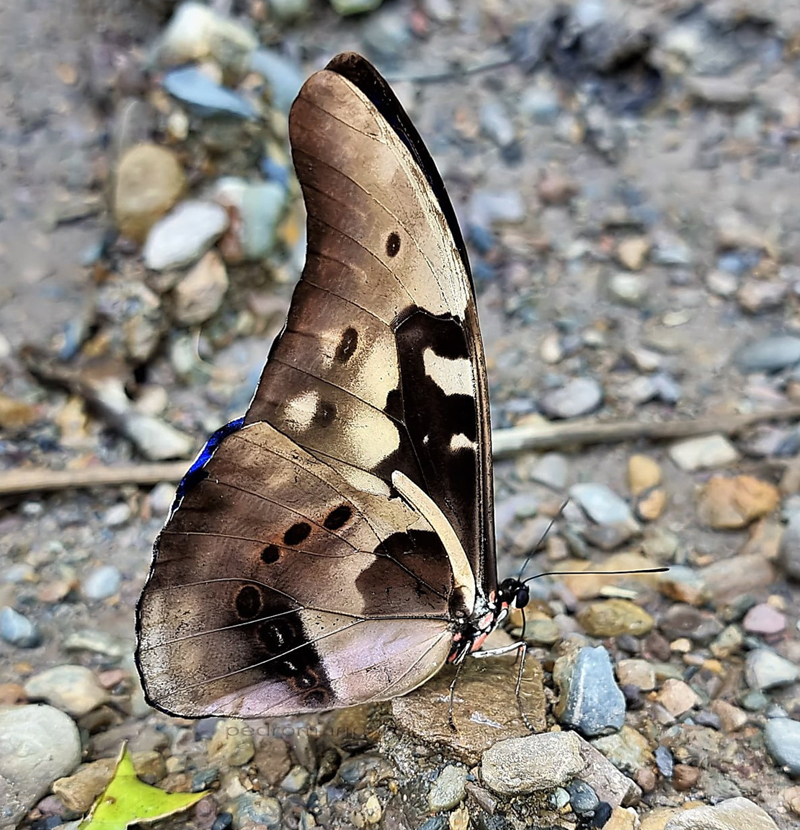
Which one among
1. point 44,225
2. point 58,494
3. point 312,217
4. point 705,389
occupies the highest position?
point 312,217

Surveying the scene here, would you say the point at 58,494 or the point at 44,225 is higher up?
the point at 44,225

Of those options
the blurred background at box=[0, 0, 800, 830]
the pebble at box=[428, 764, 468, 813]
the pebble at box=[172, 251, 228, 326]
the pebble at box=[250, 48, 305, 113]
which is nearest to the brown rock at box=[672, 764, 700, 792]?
the blurred background at box=[0, 0, 800, 830]

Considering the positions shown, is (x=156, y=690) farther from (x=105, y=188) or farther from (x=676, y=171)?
(x=676, y=171)

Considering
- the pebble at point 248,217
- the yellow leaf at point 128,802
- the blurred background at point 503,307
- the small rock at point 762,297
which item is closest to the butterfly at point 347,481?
the yellow leaf at point 128,802

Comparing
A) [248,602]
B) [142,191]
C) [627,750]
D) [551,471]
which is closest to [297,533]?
[248,602]

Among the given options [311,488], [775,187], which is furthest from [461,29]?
[311,488]

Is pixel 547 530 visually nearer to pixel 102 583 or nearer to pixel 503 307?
pixel 503 307

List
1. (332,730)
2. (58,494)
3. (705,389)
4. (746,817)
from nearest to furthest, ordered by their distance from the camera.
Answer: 1. (746,817)
2. (332,730)
3. (58,494)
4. (705,389)
